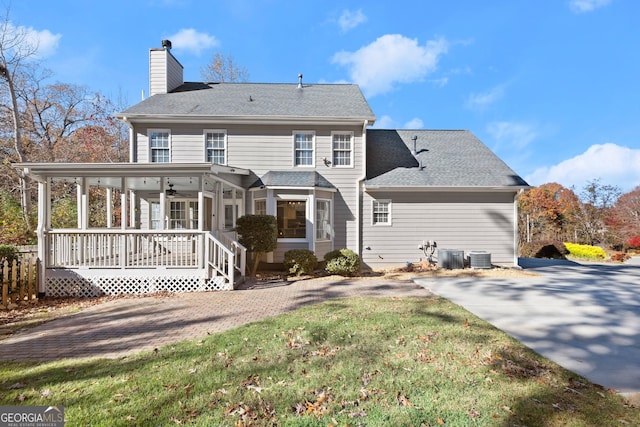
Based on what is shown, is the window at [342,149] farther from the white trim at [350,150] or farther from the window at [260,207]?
the window at [260,207]

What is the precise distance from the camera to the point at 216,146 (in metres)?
12.3

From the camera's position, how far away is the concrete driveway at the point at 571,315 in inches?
164

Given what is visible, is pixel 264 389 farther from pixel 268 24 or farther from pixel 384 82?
pixel 384 82

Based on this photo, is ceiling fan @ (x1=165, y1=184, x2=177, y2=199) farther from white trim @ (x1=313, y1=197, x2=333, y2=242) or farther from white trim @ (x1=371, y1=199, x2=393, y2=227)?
white trim @ (x1=371, y1=199, x2=393, y2=227)

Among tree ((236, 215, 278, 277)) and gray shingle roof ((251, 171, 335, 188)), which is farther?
gray shingle roof ((251, 171, 335, 188))

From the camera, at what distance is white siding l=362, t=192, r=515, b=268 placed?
496 inches

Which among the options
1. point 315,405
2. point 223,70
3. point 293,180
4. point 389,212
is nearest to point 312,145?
point 293,180

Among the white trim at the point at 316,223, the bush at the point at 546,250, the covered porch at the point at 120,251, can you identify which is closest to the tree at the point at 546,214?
the bush at the point at 546,250

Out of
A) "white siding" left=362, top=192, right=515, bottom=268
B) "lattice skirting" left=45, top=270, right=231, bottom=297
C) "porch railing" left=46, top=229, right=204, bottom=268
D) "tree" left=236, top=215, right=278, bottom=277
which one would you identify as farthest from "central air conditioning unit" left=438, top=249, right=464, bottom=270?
"porch railing" left=46, top=229, right=204, bottom=268

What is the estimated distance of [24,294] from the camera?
313 inches

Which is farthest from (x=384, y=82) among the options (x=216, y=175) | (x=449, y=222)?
(x=216, y=175)

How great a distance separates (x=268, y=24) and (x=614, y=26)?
13230mm

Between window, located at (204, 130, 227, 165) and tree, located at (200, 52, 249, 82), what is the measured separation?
14.8m
